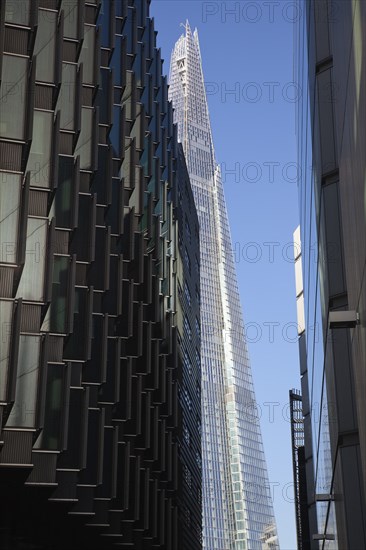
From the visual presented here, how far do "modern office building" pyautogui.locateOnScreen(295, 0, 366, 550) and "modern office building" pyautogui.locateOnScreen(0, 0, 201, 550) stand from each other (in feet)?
22.7

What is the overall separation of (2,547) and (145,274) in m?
16.5

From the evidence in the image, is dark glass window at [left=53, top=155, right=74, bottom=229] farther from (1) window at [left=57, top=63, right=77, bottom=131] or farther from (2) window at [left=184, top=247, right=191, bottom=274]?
(2) window at [left=184, top=247, right=191, bottom=274]

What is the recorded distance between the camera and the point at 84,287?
98.3 feet

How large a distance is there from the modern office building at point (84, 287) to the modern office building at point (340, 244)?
6.91 metres

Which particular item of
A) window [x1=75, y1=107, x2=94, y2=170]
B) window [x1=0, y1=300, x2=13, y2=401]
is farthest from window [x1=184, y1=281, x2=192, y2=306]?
window [x1=0, y1=300, x2=13, y2=401]

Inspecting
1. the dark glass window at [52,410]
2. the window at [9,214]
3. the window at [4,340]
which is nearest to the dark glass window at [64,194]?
the window at [9,214]

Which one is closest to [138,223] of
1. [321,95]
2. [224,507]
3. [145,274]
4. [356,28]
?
[145,274]

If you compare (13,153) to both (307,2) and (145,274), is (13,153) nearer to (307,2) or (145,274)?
(307,2)

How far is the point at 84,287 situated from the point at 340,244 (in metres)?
13.4

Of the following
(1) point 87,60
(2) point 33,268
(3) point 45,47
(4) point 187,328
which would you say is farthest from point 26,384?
(4) point 187,328

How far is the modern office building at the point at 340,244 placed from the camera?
13422mm

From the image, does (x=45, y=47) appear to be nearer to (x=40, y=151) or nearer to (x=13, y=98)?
(x=40, y=151)

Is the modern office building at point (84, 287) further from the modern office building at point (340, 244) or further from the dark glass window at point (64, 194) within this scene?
the modern office building at point (340, 244)

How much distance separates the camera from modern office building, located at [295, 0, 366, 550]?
528 inches
